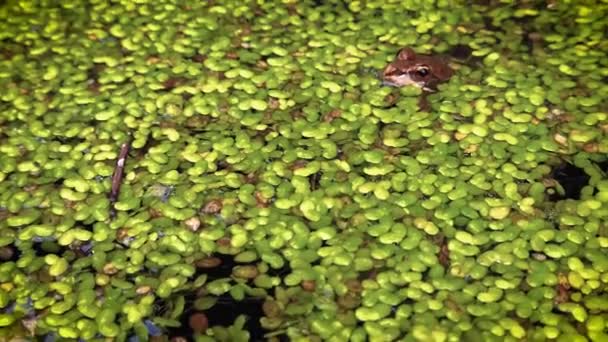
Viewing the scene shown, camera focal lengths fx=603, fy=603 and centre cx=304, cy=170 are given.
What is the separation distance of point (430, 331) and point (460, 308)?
115 mm

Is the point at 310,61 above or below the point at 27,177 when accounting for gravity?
above

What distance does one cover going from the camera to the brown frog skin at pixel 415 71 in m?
2.26

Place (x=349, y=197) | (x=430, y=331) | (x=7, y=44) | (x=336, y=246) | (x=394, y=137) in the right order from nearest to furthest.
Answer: (x=430, y=331) → (x=336, y=246) → (x=349, y=197) → (x=394, y=137) → (x=7, y=44)

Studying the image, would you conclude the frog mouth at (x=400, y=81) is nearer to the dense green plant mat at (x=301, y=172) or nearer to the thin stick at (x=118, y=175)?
the dense green plant mat at (x=301, y=172)

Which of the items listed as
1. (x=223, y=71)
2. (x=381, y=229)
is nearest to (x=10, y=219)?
(x=223, y=71)

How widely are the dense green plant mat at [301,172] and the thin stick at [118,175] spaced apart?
0.06 ft

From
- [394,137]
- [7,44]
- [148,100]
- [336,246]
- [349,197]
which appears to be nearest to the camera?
[336,246]

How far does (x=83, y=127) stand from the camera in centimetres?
216

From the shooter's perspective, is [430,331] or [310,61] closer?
[430,331]

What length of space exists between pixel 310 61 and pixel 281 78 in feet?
0.50

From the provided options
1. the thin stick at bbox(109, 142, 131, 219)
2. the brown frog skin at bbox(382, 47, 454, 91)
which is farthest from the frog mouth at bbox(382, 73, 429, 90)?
the thin stick at bbox(109, 142, 131, 219)

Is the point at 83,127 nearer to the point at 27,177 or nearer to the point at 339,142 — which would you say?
the point at 27,177

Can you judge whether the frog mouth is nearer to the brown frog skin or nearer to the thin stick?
the brown frog skin

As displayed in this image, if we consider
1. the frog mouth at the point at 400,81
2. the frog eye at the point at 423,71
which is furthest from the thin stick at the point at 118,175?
the frog eye at the point at 423,71
